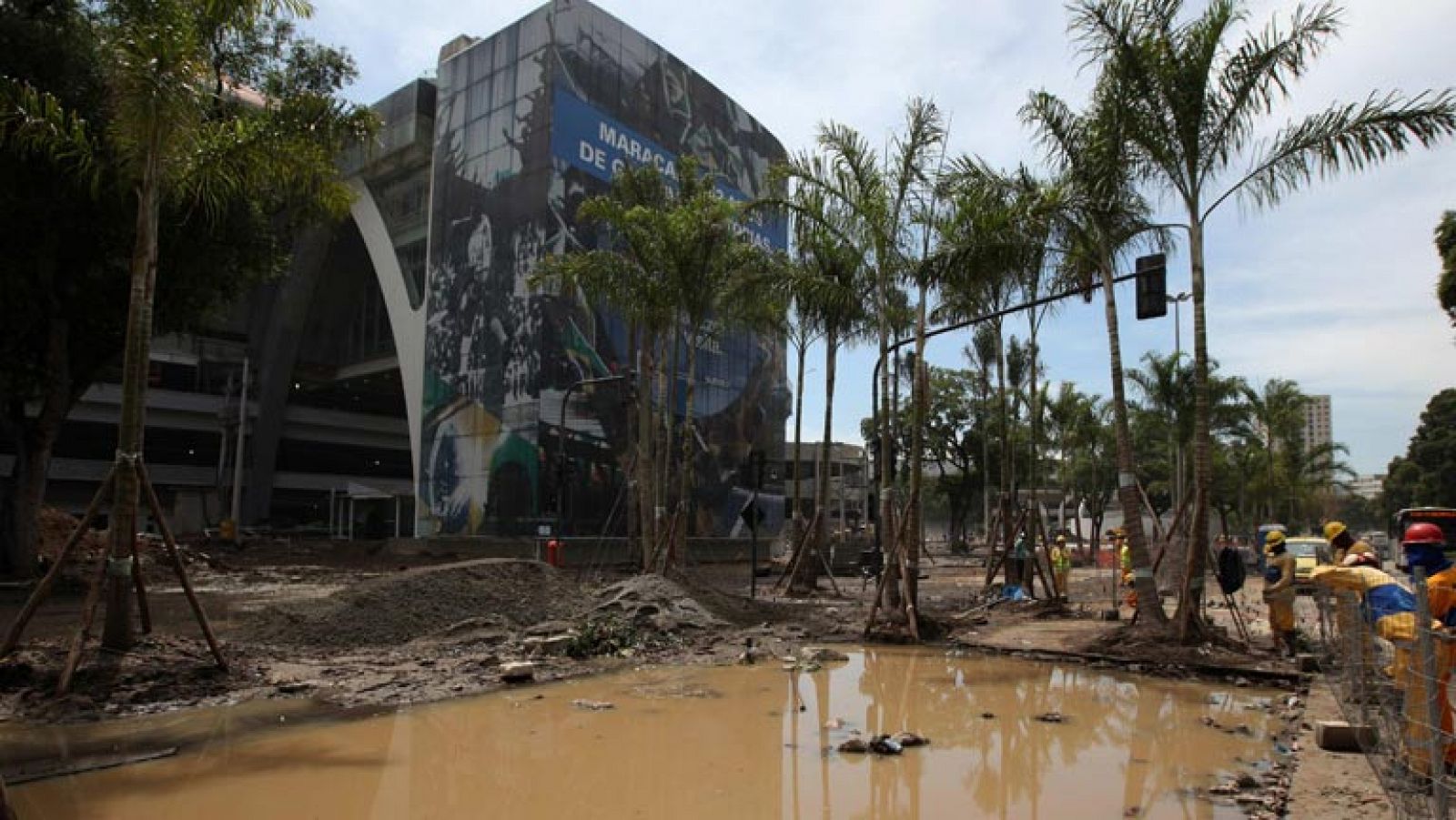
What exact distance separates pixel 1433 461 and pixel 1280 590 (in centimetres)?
6145

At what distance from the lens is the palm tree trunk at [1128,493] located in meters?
13.9

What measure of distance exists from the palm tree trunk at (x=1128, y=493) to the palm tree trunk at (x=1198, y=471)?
0.53m

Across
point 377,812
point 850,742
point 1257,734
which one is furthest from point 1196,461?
point 377,812

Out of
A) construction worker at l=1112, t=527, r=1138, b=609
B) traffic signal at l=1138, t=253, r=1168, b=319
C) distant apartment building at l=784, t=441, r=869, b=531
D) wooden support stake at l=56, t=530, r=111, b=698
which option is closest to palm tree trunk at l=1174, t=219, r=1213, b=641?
traffic signal at l=1138, t=253, r=1168, b=319

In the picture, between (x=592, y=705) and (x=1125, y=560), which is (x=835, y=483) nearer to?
(x=1125, y=560)

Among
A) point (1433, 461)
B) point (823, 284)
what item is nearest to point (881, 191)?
point (823, 284)

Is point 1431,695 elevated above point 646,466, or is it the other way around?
point 646,466

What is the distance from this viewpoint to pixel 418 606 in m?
14.9

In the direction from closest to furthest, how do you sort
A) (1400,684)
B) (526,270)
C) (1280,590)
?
(1400,684)
(1280,590)
(526,270)

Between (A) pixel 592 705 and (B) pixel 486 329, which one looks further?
(B) pixel 486 329

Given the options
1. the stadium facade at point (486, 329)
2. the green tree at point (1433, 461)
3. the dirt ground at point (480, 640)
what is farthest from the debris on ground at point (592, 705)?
the green tree at point (1433, 461)

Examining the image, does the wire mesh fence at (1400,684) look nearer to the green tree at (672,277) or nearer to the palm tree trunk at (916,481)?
the palm tree trunk at (916,481)

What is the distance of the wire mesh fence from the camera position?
15.9ft

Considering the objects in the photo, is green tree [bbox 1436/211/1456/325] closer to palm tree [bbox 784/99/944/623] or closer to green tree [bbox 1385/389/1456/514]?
palm tree [bbox 784/99/944/623]
